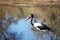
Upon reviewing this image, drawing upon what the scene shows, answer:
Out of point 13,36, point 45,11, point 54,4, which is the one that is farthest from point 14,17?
point 54,4

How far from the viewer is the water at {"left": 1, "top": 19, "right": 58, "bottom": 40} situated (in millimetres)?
2039

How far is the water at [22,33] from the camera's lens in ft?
6.69

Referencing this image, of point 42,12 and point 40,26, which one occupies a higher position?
point 42,12

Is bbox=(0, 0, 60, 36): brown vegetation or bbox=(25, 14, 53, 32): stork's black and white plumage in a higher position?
bbox=(0, 0, 60, 36): brown vegetation

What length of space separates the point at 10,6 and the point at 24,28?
13.7 inches

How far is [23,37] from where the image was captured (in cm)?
206

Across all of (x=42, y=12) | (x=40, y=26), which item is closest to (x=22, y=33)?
(x=40, y=26)

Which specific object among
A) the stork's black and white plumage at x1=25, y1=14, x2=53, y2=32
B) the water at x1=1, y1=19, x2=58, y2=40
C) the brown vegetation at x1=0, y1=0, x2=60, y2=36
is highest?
the brown vegetation at x1=0, y1=0, x2=60, y2=36

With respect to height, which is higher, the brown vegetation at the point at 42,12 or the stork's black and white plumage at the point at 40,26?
the brown vegetation at the point at 42,12

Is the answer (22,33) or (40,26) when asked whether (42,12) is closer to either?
(40,26)

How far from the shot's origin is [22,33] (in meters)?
2.07

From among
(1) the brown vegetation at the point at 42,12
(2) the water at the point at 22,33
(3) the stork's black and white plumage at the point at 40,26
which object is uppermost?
(1) the brown vegetation at the point at 42,12

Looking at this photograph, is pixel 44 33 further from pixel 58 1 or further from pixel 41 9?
pixel 58 1

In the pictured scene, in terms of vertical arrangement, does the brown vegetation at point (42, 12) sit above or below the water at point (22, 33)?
above
